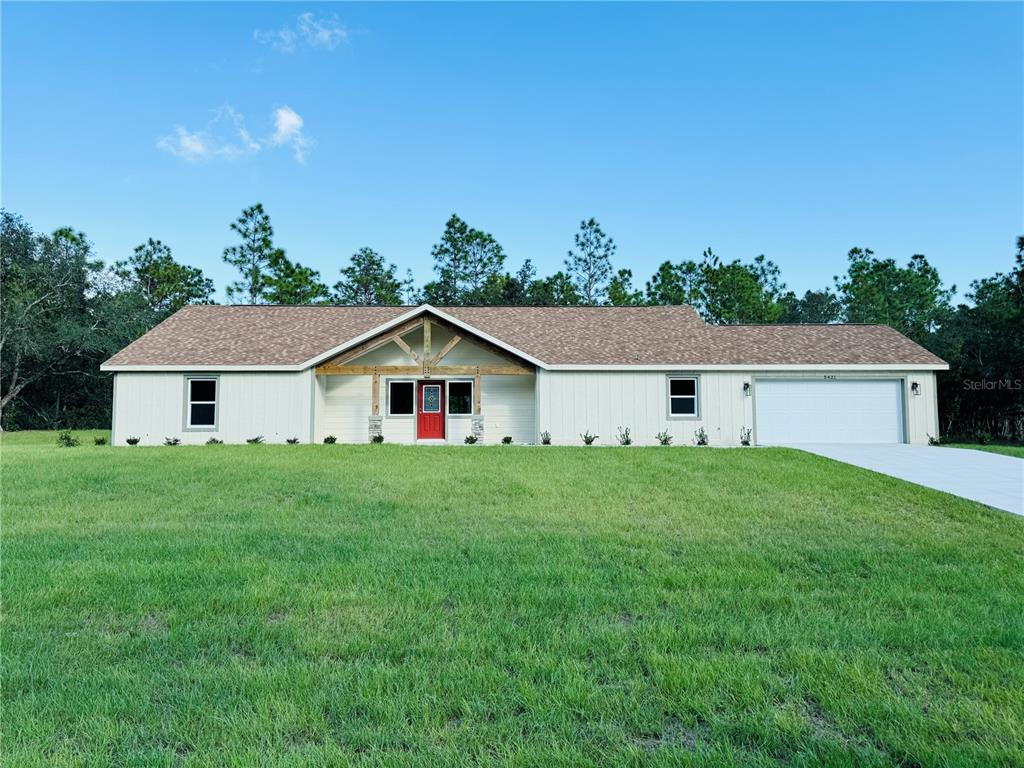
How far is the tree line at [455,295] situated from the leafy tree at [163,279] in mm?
92

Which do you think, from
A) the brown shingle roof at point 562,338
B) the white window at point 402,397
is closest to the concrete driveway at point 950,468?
the brown shingle roof at point 562,338

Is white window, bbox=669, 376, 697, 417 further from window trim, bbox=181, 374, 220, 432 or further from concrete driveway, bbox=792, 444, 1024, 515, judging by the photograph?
window trim, bbox=181, 374, 220, 432

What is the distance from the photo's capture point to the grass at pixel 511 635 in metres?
2.41

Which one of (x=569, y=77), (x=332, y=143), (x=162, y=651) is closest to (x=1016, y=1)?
(x=569, y=77)

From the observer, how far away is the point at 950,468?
11555 mm

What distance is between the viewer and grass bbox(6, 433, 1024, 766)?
7.92 ft

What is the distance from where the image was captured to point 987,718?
2.55 meters

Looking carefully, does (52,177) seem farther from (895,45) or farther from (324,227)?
(895,45)

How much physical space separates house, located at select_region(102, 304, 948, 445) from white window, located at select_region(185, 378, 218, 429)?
0.04 metres

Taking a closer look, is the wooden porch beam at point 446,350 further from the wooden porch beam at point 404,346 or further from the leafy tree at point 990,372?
the leafy tree at point 990,372

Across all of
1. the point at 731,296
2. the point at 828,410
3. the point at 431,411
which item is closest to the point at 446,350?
the point at 431,411

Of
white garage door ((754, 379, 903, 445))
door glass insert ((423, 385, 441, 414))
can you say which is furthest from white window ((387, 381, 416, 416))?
white garage door ((754, 379, 903, 445))

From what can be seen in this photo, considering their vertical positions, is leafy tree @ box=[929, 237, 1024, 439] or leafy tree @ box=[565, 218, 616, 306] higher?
leafy tree @ box=[565, 218, 616, 306]

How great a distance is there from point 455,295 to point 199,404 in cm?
2647
